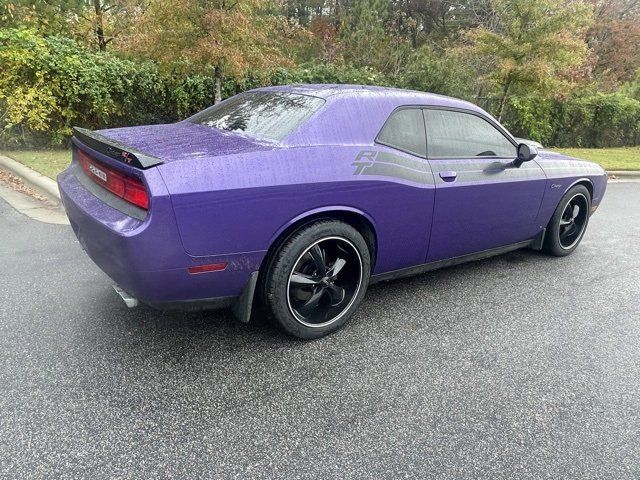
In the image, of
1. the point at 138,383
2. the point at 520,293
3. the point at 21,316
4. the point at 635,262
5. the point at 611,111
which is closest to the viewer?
the point at 138,383

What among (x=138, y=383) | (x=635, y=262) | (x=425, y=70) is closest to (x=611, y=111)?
(x=425, y=70)

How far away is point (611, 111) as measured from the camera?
47.8ft

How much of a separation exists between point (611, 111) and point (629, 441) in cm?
1533

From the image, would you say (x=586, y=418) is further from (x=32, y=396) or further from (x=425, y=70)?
(x=425, y=70)

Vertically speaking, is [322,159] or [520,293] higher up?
[322,159]

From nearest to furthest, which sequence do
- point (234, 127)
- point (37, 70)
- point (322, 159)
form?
point (322, 159) → point (234, 127) → point (37, 70)

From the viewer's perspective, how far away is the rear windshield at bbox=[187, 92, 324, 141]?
2882mm

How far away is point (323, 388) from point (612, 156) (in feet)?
44.5

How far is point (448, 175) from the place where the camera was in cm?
326

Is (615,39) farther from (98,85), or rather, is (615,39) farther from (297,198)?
(297,198)

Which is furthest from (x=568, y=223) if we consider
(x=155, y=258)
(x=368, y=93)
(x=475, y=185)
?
(x=155, y=258)

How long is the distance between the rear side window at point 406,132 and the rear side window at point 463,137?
3.1 inches

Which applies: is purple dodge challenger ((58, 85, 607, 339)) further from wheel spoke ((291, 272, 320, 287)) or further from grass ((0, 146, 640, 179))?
grass ((0, 146, 640, 179))

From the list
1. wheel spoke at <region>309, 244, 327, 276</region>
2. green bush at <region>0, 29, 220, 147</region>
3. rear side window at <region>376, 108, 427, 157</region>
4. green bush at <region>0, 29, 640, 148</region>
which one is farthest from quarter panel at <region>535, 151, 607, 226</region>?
green bush at <region>0, 29, 220, 147</region>
